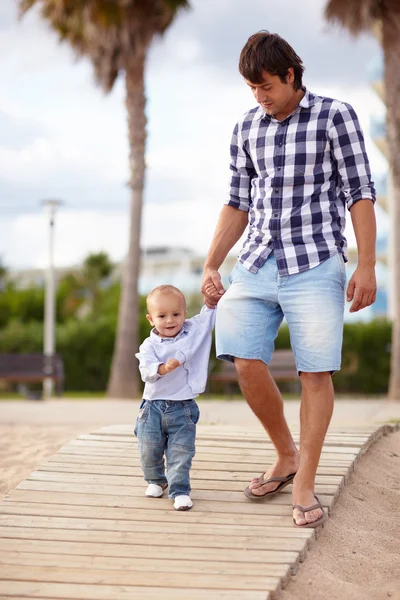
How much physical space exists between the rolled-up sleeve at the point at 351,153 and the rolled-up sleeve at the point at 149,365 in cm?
124

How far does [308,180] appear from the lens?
404 centimetres

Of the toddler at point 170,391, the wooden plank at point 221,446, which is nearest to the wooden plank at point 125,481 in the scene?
the toddler at point 170,391

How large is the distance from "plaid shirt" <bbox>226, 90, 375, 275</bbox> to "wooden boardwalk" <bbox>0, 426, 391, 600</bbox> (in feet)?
4.01

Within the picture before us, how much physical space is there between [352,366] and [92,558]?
58.0 feet

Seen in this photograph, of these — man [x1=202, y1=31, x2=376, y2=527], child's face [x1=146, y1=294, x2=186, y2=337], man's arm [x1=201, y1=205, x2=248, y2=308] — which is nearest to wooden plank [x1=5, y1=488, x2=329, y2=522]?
man [x1=202, y1=31, x2=376, y2=527]

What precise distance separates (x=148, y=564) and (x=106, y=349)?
19536 millimetres

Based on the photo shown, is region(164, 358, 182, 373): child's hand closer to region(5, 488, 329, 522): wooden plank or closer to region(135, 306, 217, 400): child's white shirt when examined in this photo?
region(135, 306, 217, 400): child's white shirt

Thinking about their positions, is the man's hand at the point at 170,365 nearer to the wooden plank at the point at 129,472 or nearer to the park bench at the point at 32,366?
the wooden plank at the point at 129,472

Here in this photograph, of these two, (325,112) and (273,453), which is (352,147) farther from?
(273,453)

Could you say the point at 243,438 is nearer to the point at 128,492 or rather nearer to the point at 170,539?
the point at 128,492

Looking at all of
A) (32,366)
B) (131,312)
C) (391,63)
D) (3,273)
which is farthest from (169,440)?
(3,273)

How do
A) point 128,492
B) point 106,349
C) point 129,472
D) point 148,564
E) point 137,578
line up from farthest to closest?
1. point 106,349
2. point 129,472
3. point 128,492
4. point 148,564
5. point 137,578

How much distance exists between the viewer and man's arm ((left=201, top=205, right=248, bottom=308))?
14.4 ft

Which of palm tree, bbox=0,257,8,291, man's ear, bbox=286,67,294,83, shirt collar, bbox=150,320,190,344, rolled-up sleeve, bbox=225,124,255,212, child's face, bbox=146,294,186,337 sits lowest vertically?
palm tree, bbox=0,257,8,291
